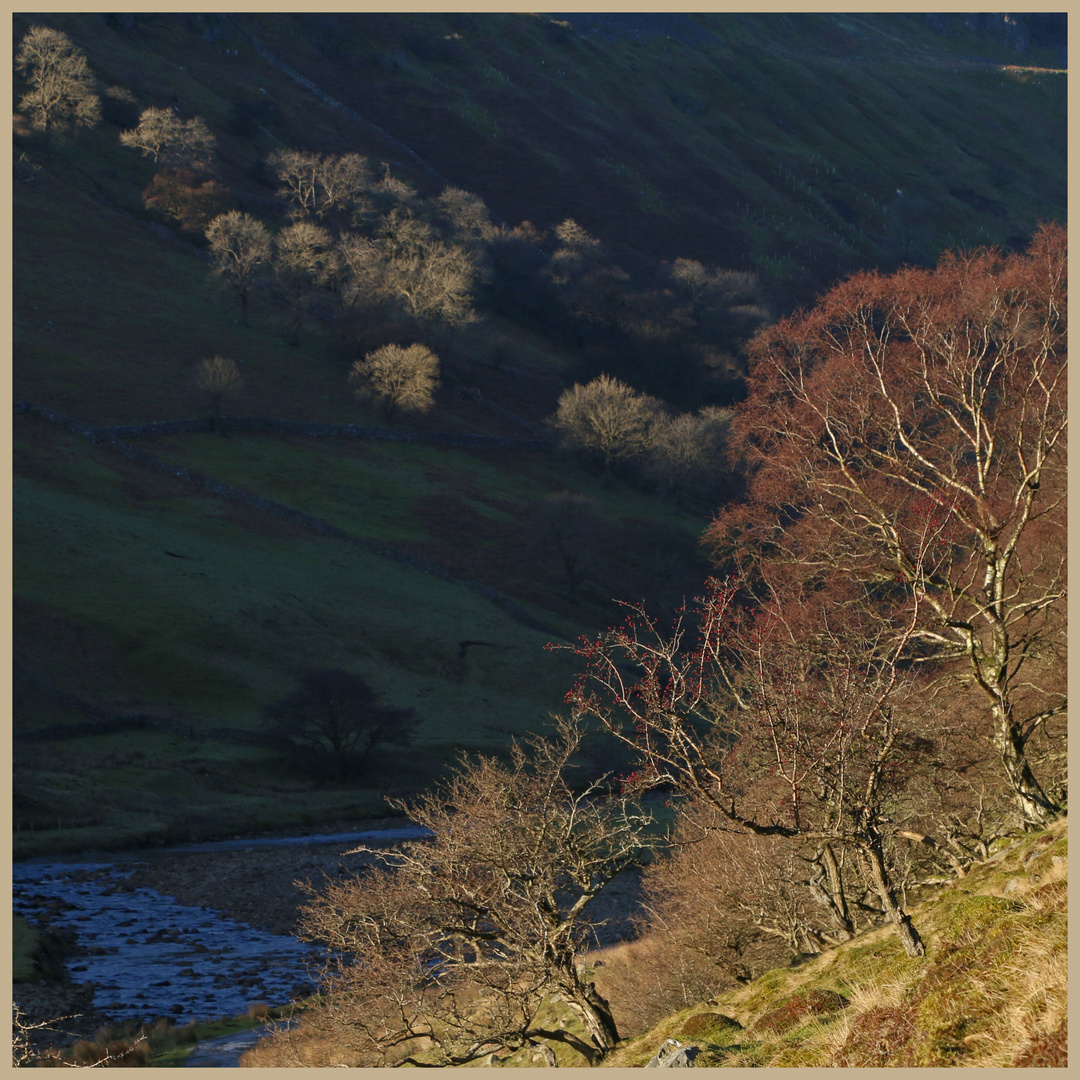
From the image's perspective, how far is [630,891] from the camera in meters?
38.9

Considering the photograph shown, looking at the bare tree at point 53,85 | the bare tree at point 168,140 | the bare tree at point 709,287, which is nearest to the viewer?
the bare tree at point 53,85

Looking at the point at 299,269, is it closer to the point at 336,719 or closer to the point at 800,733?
the point at 336,719

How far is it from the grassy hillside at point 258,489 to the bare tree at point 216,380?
3.36m

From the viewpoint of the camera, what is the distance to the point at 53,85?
4847 inches

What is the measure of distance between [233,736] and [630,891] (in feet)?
83.6

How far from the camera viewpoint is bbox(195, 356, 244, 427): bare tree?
8569cm

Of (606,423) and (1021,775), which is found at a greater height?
(1021,775)

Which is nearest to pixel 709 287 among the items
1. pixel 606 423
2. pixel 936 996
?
pixel 606 423

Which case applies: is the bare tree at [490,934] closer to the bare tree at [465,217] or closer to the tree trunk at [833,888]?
the tree trunk at [833,888]

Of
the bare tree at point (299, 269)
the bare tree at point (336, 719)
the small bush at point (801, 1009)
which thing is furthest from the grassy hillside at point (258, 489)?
the small bush at point (801, 1009)

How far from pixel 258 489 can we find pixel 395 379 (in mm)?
21379

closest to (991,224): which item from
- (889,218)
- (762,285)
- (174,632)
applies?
(889,218)

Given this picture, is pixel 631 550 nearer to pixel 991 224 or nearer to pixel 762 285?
pixel 762 285

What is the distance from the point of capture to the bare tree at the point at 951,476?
538 inches
